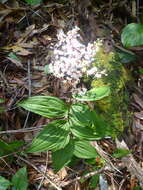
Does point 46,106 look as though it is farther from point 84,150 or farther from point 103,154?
point 103,154

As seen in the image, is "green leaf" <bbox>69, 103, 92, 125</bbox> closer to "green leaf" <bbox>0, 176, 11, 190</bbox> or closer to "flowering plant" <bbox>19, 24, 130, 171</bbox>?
"flowering plant" <bbox>19, 24, 130, 171</bbox>

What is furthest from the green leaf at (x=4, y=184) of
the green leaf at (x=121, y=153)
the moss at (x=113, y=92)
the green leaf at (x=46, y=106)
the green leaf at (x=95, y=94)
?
the moss at (x=113, y=92)

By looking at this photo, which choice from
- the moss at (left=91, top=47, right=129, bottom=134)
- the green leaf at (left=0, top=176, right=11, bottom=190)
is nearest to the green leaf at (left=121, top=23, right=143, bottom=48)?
the moss at (left=91, top=47, right=129, bottom=134)

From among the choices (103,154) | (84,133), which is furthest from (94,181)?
(84,133)

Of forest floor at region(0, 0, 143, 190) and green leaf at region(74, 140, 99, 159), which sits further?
forest floor at region(0, 0, 143, 190)

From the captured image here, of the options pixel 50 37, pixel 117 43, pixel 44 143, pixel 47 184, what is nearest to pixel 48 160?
pixel 47 184

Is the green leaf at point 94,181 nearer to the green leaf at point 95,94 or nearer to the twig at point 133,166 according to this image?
the twig at point 133,166
